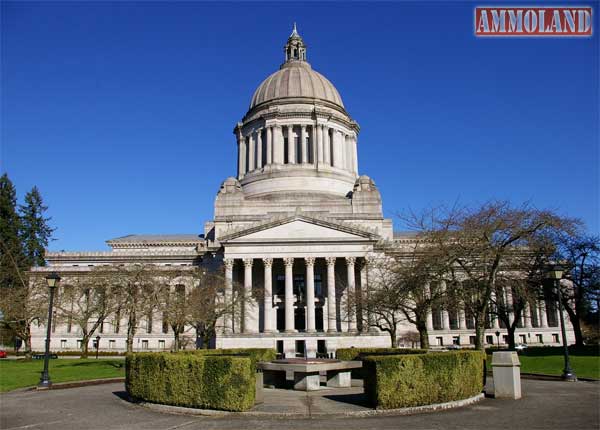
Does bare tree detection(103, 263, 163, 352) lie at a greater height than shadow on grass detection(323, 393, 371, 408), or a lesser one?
greater

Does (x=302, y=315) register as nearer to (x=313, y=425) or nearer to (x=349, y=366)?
(x=349, y=366)

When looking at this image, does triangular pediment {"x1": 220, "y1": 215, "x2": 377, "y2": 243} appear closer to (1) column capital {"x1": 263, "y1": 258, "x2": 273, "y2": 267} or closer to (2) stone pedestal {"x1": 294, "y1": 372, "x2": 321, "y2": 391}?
(1) column capital {"x1": 263, "y1": 258, "x2": 273, "y2": 267}

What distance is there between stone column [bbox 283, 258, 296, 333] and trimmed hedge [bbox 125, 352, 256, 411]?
37.0 metres

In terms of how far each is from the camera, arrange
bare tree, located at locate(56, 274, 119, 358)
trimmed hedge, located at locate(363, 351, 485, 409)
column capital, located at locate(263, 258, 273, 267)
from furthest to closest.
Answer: column capital, located at locate(263, 258, 273, 267), bare tree, located at locate(56, 274, 119, 358), trimmed hedge, located at locate(363, 351, 485, 409)

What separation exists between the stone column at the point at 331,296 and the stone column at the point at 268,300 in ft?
20.9

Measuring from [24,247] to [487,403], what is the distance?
81.9 meters

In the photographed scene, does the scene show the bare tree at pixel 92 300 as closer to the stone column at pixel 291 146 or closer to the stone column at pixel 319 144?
Result: the stone column at pixel 291 146

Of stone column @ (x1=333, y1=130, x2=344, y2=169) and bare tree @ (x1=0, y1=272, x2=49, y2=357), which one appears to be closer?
bare tree @ (x1=0, y1=272, x2=49, y2=357)

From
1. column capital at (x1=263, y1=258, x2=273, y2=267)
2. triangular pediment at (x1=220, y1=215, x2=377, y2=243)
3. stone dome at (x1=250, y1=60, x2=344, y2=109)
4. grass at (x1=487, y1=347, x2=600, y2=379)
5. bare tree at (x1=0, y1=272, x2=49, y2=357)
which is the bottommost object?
grass at (x1=487, y1=347, x2=600, y2=379)

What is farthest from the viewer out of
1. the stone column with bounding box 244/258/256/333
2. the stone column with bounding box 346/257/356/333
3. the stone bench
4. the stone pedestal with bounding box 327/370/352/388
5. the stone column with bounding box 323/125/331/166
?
A: the stone column with bounding box 323/125/331/166

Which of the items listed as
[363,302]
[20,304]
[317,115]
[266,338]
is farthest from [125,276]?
[317,115]

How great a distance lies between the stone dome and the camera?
252 feet

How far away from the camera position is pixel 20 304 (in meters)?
46.3

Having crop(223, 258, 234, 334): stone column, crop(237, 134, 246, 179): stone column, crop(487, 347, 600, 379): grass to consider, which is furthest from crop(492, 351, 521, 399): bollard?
crop(237, 134, 246, 179): stone column
